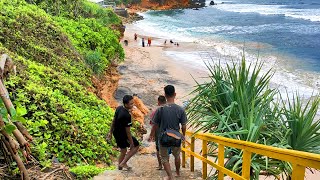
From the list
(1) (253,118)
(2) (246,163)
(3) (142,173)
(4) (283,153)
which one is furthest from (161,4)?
(4) (283,153)

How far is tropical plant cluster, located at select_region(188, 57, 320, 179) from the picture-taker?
15.5 feet

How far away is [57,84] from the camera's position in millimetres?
8594

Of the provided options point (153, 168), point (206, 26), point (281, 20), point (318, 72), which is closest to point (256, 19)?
point (281, 20)

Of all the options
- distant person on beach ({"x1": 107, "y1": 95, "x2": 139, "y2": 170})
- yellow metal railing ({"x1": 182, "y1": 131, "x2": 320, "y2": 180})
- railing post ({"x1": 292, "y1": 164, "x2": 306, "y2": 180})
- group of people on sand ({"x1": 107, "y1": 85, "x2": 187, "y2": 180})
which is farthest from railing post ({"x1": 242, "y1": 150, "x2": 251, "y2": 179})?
distant person on beach ({"x1": 107, "y1": 95, "x2": 139, "y2": 170})

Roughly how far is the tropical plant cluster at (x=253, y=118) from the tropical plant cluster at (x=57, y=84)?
2.31 metres

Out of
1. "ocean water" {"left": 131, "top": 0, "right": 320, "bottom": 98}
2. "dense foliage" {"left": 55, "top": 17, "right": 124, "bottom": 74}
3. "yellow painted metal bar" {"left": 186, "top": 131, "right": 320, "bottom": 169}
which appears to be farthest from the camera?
"ocean water" {"left": 131, "top": 0, "right": 320, "bottom": 98}

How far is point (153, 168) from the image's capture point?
22.6 ft

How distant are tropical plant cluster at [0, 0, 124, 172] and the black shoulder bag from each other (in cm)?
167

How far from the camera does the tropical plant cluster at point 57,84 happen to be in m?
6.29

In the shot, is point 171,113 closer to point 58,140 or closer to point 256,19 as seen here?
point 58,140

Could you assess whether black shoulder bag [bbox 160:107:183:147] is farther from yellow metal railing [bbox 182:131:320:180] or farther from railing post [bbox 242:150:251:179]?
railing post [bbox 242:150:251:179]

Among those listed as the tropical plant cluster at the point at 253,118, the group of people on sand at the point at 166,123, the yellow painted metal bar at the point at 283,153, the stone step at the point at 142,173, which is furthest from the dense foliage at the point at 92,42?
the yellow painted metal bar at the point at 283,153

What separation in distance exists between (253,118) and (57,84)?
17.2 feet

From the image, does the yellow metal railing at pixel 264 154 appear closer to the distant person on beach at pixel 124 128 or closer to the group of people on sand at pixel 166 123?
the group of people on sand at pixel 166 123
